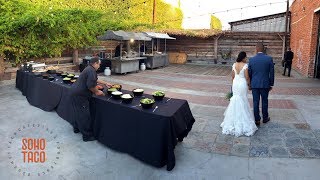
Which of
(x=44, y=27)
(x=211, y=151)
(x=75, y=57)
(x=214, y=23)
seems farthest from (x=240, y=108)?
(x=214, y=23)

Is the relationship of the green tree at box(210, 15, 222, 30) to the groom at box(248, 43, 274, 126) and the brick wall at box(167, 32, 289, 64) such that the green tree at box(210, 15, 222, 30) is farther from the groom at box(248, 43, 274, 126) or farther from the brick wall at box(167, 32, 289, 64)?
the groom at box(248, 43, 274, 126)

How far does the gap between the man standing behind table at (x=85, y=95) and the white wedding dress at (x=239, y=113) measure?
305 cm

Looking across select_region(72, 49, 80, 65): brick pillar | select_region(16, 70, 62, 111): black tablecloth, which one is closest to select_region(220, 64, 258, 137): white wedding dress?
select_region(16, 70, 62, 111): black tablecloth

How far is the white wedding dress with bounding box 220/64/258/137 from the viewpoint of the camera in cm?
650

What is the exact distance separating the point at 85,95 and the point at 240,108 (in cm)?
354

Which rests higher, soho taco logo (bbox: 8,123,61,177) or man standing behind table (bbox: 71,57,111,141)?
man standing behind table (bbox: 71,57,111,141)

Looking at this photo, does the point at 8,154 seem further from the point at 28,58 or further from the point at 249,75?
the point at 28,58

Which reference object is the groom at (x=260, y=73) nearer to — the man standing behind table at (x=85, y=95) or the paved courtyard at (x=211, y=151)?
the paved courtyard at (x=211, y=151)

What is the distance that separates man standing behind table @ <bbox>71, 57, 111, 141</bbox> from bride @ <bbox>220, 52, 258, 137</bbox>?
306cm

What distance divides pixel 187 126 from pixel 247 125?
160 cm

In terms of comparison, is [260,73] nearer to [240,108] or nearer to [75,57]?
[240,108]

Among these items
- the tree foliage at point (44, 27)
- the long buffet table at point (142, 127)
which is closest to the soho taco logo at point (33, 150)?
the long buffet table at point (142, 127)

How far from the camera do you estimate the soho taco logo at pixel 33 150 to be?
5008 millimetres

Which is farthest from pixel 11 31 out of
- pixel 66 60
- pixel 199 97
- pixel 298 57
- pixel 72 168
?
pixel 298 57
